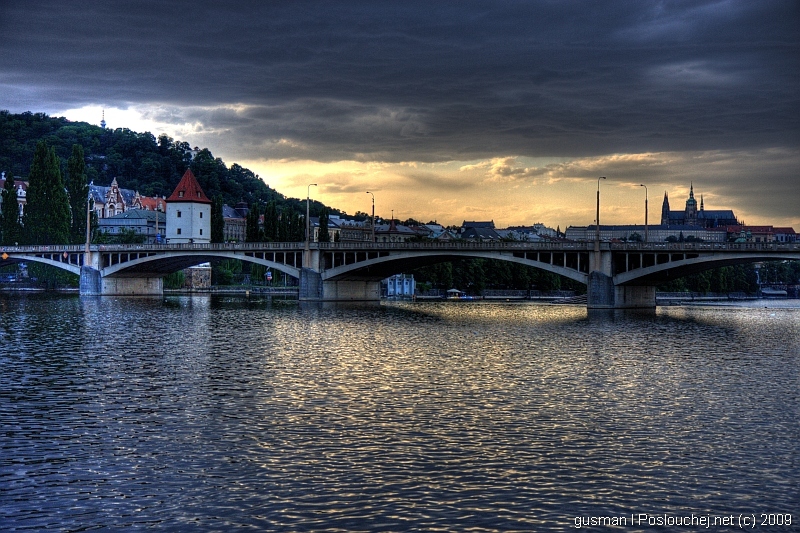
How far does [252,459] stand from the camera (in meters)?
23.6

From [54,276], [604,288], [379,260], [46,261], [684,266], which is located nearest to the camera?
[684,266]

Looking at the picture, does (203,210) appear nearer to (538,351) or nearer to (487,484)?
(538,351)

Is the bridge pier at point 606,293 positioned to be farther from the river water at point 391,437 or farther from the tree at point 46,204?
the tree at point 46,204

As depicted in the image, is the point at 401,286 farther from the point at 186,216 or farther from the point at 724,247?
the point at 724,247

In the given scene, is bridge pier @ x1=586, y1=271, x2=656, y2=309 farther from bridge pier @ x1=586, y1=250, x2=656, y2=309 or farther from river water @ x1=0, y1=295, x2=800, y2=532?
river water @ x1=0, y1=295, x2=800, y2=532

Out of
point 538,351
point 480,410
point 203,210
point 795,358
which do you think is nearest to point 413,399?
point 480,410

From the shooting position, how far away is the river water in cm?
1939

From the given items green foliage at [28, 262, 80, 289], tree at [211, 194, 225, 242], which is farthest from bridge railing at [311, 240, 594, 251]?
green foliage at [28, 262, 80, 289]

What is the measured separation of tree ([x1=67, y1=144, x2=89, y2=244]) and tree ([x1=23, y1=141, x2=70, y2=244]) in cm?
274

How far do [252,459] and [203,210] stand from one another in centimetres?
Answer: 14133

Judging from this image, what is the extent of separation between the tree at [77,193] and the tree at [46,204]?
274 cm

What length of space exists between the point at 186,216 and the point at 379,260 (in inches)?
2259

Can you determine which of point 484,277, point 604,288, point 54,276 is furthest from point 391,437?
point 54,276

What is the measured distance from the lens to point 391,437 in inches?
1038
